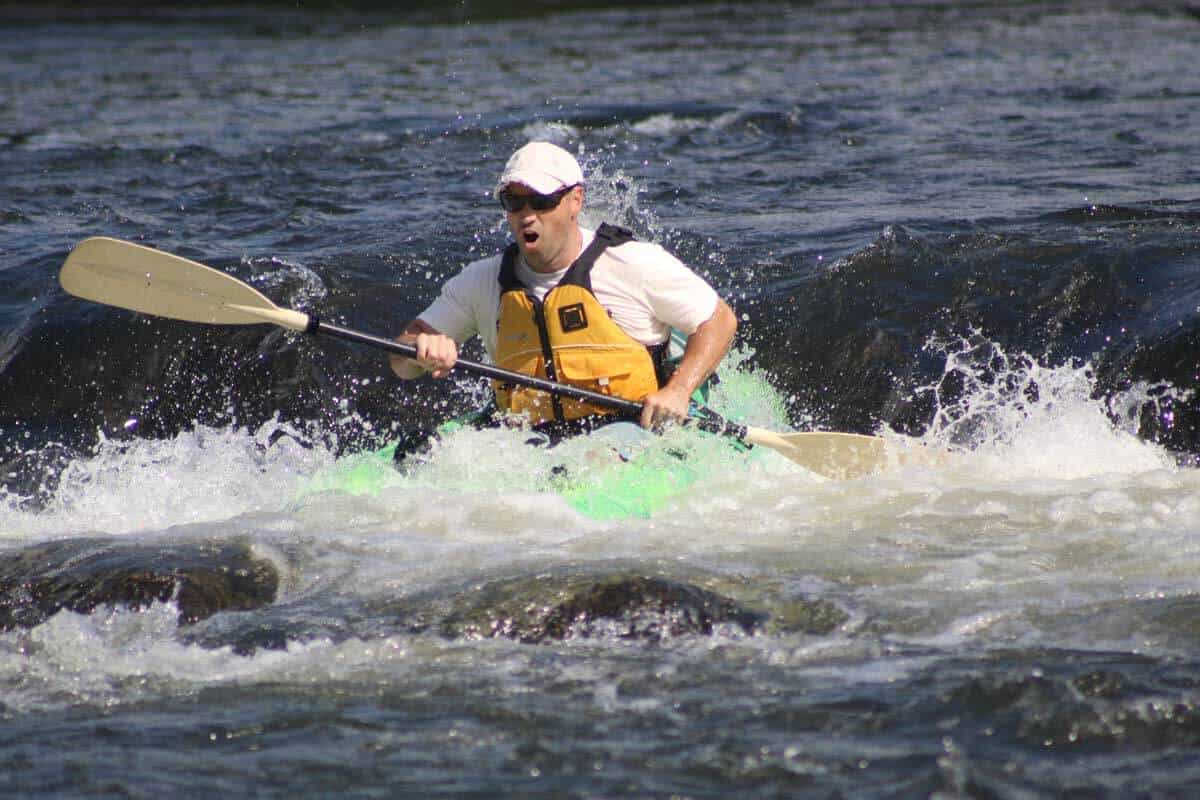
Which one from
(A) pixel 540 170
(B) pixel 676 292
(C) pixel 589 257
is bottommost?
(B) pixel 676 292

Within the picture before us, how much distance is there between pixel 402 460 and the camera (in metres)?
5.64

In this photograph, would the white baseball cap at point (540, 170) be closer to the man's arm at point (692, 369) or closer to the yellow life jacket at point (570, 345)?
the yellow life jacket at point (570, 345)

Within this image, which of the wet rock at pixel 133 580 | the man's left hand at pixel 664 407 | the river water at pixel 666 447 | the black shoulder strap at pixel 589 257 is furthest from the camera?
the black shoulder strap at pixel 589 257

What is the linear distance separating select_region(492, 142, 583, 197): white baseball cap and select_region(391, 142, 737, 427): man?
0.05 ft

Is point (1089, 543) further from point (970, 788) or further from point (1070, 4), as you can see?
point (1070, 4)

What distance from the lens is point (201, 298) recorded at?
5906mm

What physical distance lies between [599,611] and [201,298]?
255 centimetres

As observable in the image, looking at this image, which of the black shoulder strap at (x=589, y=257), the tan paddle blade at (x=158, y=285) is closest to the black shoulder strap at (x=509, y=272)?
the black shoulder strap at (x=589, y=257)

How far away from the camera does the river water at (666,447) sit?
3.47m

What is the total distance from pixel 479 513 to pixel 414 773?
2017 mm

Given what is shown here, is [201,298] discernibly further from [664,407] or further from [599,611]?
[599,611]

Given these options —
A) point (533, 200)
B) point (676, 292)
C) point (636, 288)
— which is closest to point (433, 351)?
point (533, 200)

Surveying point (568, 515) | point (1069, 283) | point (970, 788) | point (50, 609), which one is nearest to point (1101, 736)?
point (970, 788)

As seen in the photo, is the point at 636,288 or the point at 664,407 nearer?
the point at 664,407
